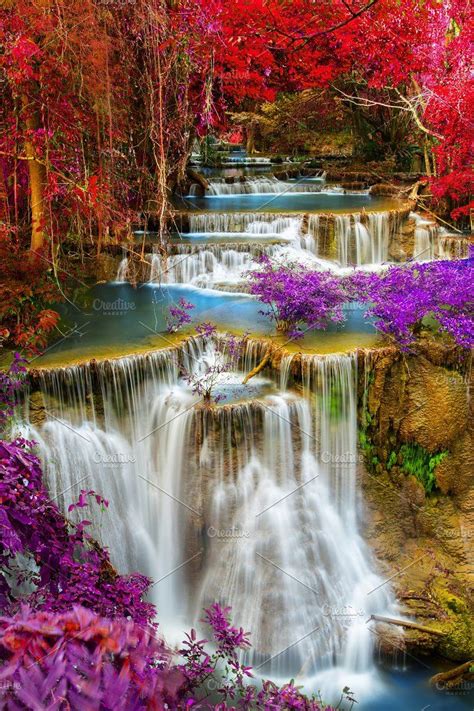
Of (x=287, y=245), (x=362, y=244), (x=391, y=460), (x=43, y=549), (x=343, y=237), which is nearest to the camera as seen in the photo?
(x=43, y=549)

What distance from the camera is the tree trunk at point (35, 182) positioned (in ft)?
21.5

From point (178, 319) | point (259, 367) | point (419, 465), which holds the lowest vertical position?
point (419, 465)

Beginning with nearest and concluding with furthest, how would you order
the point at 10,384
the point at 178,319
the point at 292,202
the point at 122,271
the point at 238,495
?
the point at 10,384
the point at 238,495
the point at 178,319
the point at 122,271
the point at 292,202

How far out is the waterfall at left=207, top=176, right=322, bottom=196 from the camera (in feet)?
39.4

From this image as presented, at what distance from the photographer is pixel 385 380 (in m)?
6.14

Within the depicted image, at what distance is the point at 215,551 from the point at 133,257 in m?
4.16

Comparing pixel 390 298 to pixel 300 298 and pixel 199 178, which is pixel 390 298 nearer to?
pixel 300 298

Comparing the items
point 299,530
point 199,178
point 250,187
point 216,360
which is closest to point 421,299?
point 216,360

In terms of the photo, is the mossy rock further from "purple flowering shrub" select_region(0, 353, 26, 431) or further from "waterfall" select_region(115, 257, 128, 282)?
"waterfall" select_region(115, 257, 128, 282)

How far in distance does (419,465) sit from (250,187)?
741 centimetres

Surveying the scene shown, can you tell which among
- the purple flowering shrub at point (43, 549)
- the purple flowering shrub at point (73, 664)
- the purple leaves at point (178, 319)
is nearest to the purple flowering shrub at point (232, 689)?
the purple flowering shrub at point (43, 549)

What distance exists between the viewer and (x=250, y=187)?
12.0 m

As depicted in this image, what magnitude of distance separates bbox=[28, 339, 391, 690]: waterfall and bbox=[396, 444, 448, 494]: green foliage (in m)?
0.54

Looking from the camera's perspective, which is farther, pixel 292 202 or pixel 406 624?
pixel 292 202
